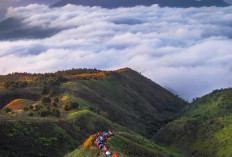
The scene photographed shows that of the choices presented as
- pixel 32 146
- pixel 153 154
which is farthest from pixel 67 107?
pixel 153 154

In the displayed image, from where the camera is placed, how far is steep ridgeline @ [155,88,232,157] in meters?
67.8

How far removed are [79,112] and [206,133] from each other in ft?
90.2

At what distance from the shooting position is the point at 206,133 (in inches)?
2938

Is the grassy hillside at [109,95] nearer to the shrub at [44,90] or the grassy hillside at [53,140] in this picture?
the shrub at [44,90]

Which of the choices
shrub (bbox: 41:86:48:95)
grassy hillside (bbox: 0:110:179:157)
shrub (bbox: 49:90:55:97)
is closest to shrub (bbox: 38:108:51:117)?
grassy hillside (bbox: 0:110:179:157)

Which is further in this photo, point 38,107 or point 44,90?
point 44,90

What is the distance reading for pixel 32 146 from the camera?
4453 cm

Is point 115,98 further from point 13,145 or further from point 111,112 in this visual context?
point 13,145

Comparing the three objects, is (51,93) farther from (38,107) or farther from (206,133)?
(206,133)

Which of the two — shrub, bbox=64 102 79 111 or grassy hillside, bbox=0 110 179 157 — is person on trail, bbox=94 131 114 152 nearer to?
grassy hillside, bbox=0 110 179 157

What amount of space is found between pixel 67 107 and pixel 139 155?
33743mm

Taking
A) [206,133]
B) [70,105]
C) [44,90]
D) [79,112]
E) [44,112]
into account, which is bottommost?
[206,133]

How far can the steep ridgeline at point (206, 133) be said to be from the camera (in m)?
67.8

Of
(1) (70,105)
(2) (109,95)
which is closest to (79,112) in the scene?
(1) (70,105)
